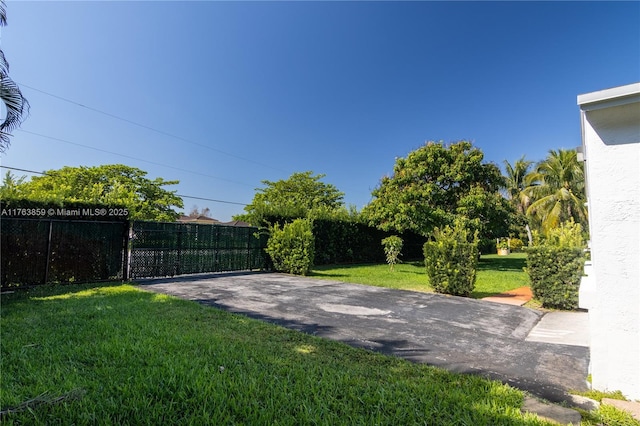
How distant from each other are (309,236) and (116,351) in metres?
8.78

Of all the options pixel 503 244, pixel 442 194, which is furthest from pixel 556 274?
pixel 503 244

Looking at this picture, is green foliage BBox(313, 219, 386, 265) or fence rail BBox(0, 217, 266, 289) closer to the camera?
fence rail BBox(0, 217, 266, 289)

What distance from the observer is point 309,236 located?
11.8 meters

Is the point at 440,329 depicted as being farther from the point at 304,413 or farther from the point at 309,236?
the point at 309,236

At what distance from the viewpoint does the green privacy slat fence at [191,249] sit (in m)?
9.43

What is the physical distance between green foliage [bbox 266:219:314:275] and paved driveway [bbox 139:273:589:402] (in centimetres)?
257

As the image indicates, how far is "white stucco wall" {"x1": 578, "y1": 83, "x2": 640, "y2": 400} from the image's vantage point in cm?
229

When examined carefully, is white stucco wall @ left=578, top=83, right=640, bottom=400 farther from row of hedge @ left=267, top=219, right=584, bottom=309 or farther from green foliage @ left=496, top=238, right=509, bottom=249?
green foliage @ left=496, top=238, right=509, bottom=249

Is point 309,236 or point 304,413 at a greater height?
point 309,236

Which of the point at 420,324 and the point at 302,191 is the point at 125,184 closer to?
the point at 302,191

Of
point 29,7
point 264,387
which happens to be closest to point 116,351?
point 264,387

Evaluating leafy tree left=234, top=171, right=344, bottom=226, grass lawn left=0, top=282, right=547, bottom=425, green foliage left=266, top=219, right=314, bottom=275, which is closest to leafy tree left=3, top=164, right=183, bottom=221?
leafy tree left=234, top=171, right=344, bottom=226

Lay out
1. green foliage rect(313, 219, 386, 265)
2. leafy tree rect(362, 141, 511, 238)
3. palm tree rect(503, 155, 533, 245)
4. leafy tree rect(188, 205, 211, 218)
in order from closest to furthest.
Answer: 1. leafy tree rect(362, 141, 511, 238)
2. green foliage rect(313, 219, 386, 265)
3. palm tree rect(503, 155, 533, 245)
4. leafy tree rect(188, 205, 211, 218)

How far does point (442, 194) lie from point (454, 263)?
351 inches
